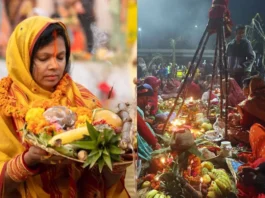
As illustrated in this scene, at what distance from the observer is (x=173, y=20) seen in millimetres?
1632

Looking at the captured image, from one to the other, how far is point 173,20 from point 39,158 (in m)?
0.75

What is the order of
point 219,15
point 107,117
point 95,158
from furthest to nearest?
point 219,15, point 107,117, point 95,158

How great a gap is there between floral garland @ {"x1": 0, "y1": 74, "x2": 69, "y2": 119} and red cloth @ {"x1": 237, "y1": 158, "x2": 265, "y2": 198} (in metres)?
0.77

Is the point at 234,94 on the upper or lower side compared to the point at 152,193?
upper

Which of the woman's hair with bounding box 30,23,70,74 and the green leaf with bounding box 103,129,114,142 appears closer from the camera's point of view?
the green leaf with bounding box 103,129,114,142

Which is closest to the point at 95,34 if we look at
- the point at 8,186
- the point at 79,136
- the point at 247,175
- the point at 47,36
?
the point at 47,36

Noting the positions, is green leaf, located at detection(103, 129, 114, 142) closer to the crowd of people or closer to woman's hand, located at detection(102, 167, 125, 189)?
woman's hand, located at detection(102, 167, 125, 189)

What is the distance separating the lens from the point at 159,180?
5.47 ft

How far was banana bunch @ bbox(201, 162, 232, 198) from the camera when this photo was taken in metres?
1.65

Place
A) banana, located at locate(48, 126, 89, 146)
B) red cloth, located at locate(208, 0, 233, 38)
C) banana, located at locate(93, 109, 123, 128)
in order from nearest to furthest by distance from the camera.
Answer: banana, located at locate(48, 126, 89, 146), banana, located at locate(93, 109, 123, 128), red cloth, located at locate(208, 0, 233, 38)

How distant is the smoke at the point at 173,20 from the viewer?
5.33 feet

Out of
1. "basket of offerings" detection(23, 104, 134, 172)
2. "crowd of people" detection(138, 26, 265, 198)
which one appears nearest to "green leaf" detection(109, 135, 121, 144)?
"basket of offerings" detection(23, 104, 134, 172)

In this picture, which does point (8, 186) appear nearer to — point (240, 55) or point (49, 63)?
point (49, 63)

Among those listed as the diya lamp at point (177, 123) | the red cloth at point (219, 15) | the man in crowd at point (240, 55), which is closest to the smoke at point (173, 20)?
the red cloth at point (219, 15)
